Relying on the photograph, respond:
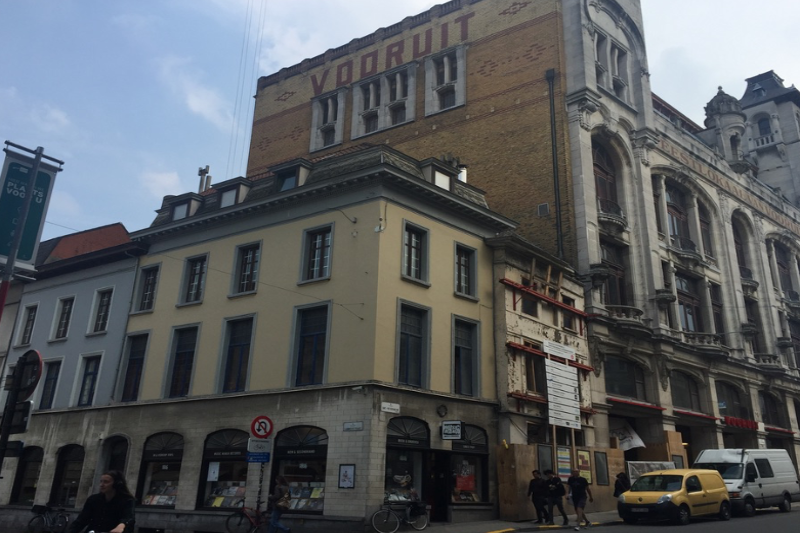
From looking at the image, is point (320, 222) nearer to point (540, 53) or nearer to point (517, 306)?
point (517, 306)

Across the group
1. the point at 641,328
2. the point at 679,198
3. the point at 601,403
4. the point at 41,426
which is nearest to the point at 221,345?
the point at 41,426

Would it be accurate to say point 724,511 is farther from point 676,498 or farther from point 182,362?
point 182,362

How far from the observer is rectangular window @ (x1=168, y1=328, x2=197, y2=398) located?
25.7m

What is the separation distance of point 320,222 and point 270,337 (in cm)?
441

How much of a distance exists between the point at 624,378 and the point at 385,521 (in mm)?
16897

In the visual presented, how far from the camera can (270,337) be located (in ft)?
76.9

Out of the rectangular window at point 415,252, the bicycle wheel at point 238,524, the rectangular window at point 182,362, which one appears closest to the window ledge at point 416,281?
the rectangular window at point 415,252

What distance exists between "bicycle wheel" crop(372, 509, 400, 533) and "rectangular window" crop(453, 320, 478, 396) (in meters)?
5.72

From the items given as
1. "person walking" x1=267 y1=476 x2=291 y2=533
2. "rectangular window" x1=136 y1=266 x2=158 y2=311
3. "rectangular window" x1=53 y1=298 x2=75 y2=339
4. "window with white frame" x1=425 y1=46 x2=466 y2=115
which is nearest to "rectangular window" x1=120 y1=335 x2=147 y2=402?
"rectangular window" x1=136 y1=266 x2=158 y2=311

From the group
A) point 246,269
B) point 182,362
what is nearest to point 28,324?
point 182,362

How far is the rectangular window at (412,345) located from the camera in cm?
2205

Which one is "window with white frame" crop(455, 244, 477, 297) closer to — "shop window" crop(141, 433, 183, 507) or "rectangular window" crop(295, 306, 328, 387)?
"rectangular window" crop(295, 306, 328, 387)

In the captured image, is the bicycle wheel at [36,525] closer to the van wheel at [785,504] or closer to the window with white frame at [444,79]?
the van wheel at [785,504]

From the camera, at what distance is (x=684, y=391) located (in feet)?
116
